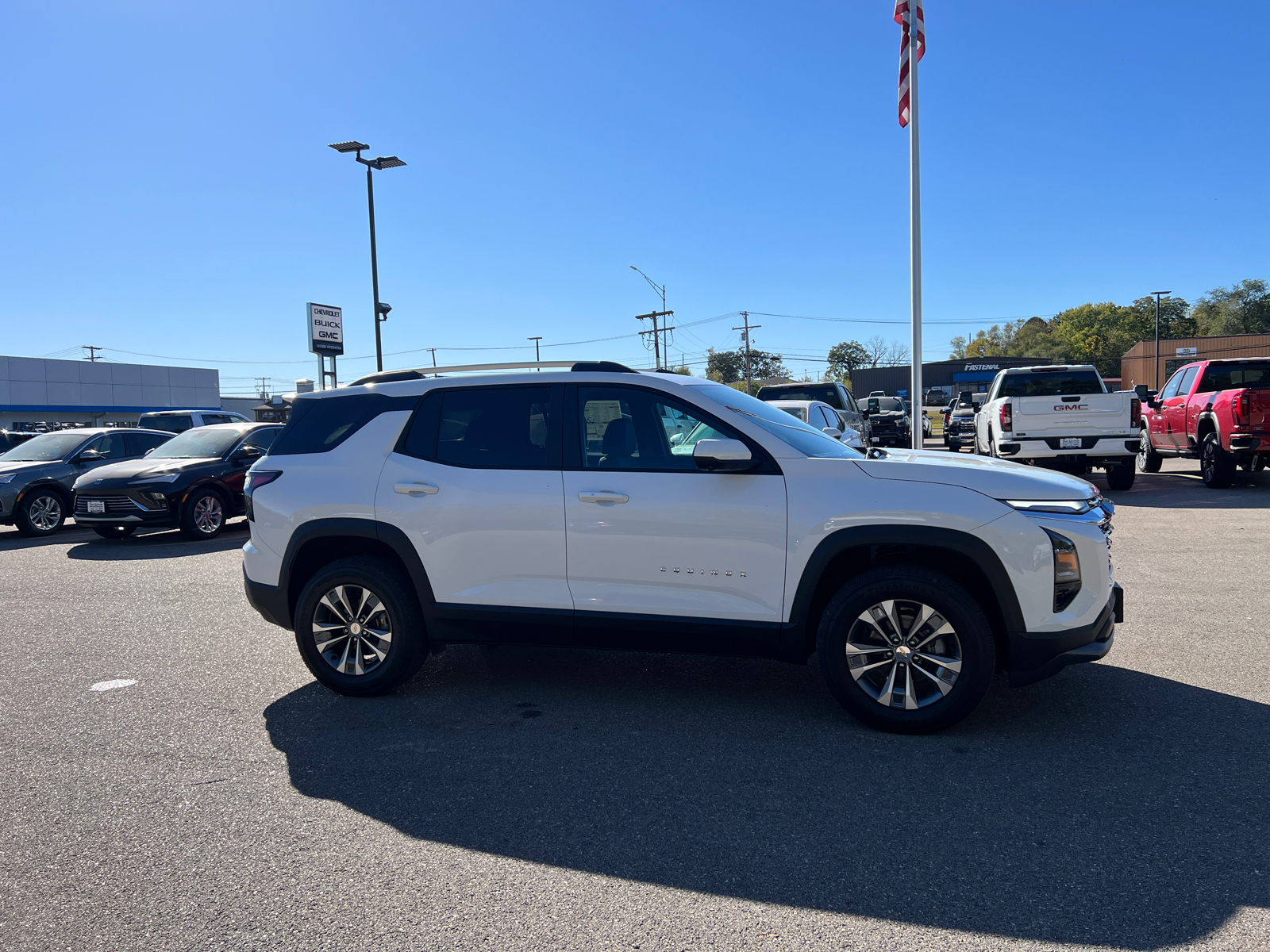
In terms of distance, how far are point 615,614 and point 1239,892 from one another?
2.77 metres

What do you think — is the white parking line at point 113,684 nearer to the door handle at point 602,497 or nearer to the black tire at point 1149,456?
the door handle at point 602,497

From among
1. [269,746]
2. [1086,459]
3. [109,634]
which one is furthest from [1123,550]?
[109,634]

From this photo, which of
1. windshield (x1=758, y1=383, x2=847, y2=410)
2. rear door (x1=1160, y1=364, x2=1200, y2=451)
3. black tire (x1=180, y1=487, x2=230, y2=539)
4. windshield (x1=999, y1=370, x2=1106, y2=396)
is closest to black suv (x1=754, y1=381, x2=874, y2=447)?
windshield (x1=758, y1=383, x2=847, y2=410)

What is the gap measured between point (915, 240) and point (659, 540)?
14.8m

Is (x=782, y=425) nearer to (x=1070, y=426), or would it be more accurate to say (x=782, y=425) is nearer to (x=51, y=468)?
(x=1070, y=426)

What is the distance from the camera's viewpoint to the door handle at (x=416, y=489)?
5027 mm

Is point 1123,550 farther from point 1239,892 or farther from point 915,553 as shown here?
point 1239,892

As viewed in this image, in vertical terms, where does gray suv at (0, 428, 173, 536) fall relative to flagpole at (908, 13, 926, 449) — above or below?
below

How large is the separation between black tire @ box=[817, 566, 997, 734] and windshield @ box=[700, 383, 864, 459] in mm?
710

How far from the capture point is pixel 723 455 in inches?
175

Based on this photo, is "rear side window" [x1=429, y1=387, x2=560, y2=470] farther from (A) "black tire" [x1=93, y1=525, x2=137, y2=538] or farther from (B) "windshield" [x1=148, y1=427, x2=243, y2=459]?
(B) "windshield" [x1=148, y1=427, x2=243, y2=459]

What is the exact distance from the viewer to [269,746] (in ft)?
14.7

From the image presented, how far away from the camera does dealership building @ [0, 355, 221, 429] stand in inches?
2478

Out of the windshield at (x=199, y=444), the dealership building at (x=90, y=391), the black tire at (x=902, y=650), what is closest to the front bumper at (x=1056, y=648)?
the black tire at (x=902, y=650)
